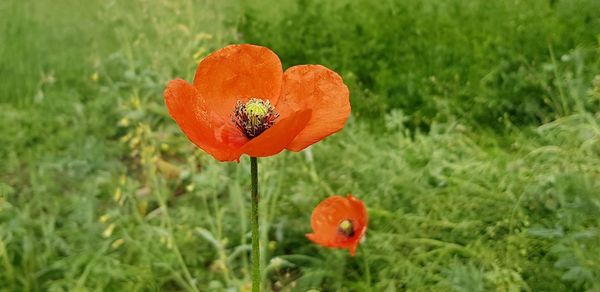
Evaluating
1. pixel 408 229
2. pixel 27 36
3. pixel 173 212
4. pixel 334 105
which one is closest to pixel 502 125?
pixel 408 229

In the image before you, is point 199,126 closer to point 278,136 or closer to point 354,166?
point 278,136

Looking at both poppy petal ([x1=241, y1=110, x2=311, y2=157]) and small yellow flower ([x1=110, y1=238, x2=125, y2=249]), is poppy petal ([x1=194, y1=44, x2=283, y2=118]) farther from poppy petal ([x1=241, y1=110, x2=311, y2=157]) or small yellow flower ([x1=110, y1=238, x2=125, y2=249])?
small yellow flower ([x1=110, y1=238, x2=125, y2=249])

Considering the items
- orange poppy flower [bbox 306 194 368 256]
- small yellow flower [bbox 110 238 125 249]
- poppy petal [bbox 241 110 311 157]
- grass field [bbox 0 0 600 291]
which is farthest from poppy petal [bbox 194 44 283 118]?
small yellow flower [bbox 110 238 125 249]

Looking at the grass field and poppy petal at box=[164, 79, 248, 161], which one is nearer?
poppy petal at box=[164, 79, 248, 161]

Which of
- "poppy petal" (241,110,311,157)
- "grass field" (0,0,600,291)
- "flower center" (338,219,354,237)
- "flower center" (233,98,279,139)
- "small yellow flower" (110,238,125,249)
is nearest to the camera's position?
"poppy petal" (241,110,311,157)

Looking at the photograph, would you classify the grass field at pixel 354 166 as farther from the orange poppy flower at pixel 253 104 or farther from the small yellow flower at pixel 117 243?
the orange poppy flower at pixel 253 104

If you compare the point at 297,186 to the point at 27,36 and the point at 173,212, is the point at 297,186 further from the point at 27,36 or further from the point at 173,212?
the point at 27,36
